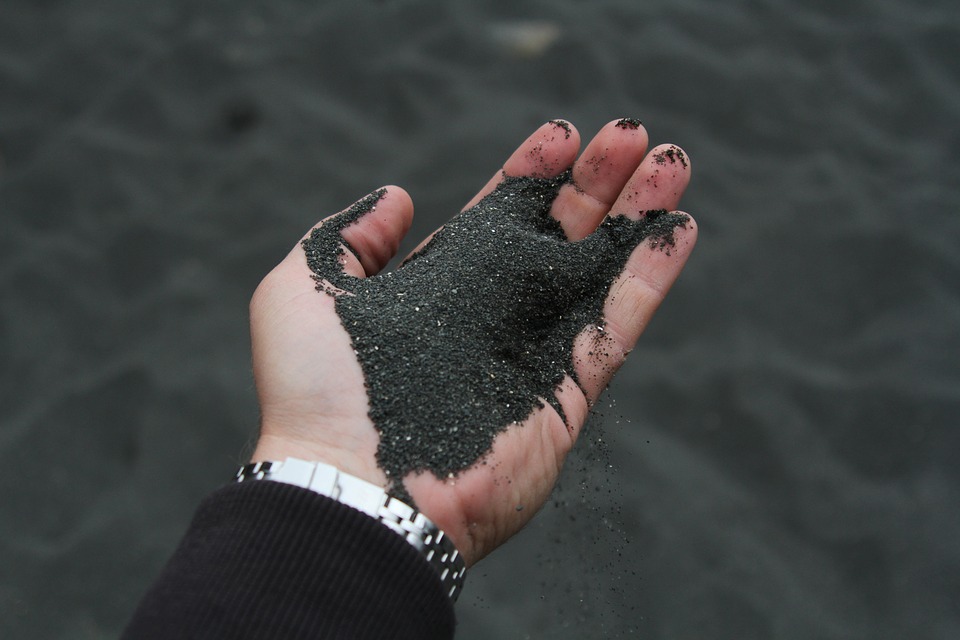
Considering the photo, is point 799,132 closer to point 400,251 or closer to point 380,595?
point 400,251

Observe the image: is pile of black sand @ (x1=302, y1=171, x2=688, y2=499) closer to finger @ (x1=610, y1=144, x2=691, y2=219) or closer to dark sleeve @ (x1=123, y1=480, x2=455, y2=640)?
finger @ (x1=610, y1=144, x2=691, y2=219)

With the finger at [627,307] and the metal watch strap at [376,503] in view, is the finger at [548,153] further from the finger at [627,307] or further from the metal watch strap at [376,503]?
the metal watch strap at [376,503]

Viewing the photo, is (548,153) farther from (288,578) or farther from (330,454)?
(288,578)

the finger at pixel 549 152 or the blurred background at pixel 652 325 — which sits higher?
the finger at pixel 549 152

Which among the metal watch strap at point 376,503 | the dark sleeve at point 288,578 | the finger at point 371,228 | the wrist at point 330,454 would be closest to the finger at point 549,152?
the finger at point 371,228

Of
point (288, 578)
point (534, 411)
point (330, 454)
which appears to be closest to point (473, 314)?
point (534, 411)

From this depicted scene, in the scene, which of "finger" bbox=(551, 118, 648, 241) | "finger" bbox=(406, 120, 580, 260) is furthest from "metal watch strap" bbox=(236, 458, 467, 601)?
"finger" bbox=(551, 118, 648, 241)

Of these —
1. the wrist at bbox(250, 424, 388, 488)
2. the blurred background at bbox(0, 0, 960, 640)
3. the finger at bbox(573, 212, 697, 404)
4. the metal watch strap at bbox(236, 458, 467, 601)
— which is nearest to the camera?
the metal watch strap at bbox(236, 458, 467, 601)
